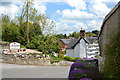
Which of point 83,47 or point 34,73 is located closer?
point 34,73

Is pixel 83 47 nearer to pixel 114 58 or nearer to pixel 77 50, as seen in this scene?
pixel 77 50

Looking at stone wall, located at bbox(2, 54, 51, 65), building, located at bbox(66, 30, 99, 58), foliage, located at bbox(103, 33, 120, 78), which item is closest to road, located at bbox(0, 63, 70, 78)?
stone wall, located at bbox(2, 54, 51, 65)

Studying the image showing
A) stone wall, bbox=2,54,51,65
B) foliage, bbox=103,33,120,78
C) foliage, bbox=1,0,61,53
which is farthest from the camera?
foliage, bbox=1,0,61,53

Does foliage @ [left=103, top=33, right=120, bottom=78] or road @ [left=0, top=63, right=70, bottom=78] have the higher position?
foliage @ [left=103, top=33, right=120, bottom=78]

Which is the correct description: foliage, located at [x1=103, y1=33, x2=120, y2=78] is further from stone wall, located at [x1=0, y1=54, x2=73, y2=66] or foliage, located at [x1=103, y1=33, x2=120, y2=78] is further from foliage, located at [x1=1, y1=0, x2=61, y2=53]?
foliage, located at [x1=1, y1=0, x2=61, y2=53]

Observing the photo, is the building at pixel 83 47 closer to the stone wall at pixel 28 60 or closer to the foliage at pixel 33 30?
the foliage at pixel 33 30

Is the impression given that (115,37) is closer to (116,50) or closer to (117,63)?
(116,50)

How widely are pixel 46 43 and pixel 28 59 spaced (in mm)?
8898

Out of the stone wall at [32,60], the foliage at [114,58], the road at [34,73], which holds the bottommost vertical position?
the road at [34,73]

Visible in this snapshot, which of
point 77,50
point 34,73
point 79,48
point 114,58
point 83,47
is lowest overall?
point 34,73

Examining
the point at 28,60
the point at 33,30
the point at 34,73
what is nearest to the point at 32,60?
the point at 28,60

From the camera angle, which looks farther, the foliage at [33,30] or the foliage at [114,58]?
the foliage at [33,30]

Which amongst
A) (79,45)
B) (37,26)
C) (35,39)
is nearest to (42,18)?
(37,26)

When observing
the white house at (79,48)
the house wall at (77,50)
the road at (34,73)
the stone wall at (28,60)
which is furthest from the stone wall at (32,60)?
the house wall at (77,50)
